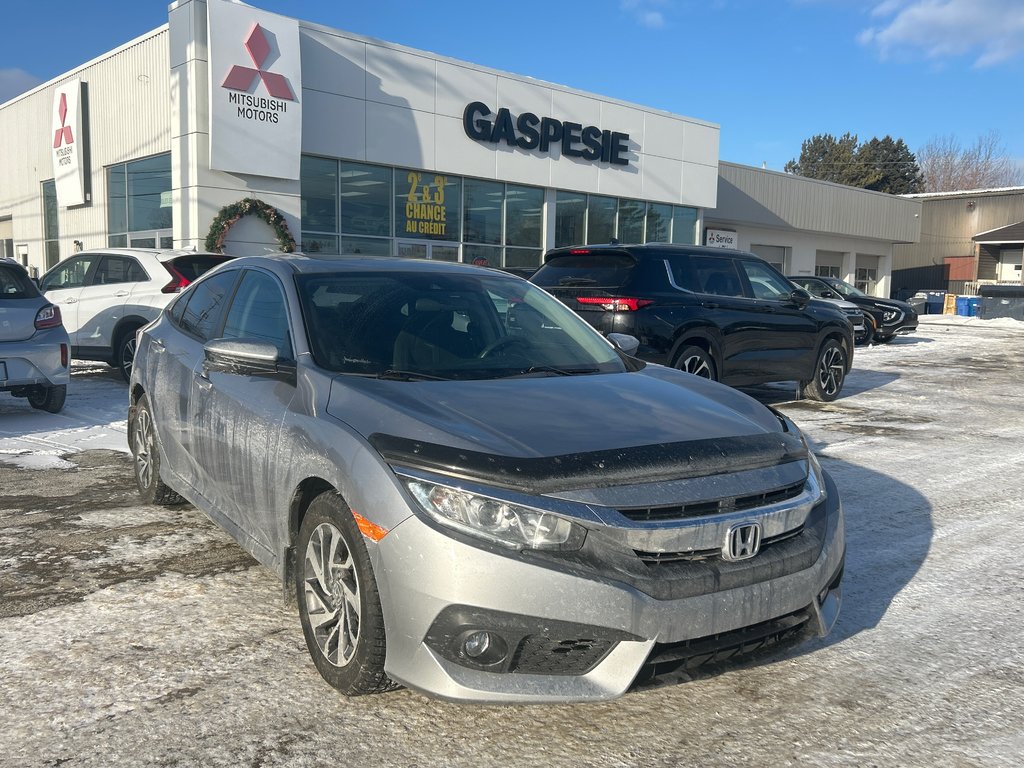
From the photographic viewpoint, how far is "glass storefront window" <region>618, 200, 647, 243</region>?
26.3 metres

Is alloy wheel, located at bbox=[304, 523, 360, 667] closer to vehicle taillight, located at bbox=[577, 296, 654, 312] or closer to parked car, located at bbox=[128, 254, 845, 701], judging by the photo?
parked car, located at bbox=[128, 254, 845, 701]

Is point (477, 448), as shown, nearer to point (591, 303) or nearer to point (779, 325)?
point (591, 303)

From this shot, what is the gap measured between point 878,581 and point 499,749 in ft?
7.88

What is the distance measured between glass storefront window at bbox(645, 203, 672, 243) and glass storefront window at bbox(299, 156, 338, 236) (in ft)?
36.5

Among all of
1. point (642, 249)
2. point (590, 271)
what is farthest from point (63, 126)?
point (642, 249)

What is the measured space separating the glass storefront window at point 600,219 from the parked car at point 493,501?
856 inches

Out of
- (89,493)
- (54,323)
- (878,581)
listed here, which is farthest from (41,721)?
(54,323)

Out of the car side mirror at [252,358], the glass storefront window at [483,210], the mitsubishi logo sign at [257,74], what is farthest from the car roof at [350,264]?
the glass storefront window at [483,210]

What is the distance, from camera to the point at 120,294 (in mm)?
10812

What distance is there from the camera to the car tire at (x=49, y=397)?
343 inches

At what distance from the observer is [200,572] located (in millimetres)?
4344

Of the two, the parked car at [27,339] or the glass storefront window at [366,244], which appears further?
the glass storefront window at [366,244]

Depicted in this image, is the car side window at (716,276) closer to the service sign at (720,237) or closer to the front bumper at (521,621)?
the front bumper at (521,621)

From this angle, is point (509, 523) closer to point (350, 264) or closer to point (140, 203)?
point (350, 264)
